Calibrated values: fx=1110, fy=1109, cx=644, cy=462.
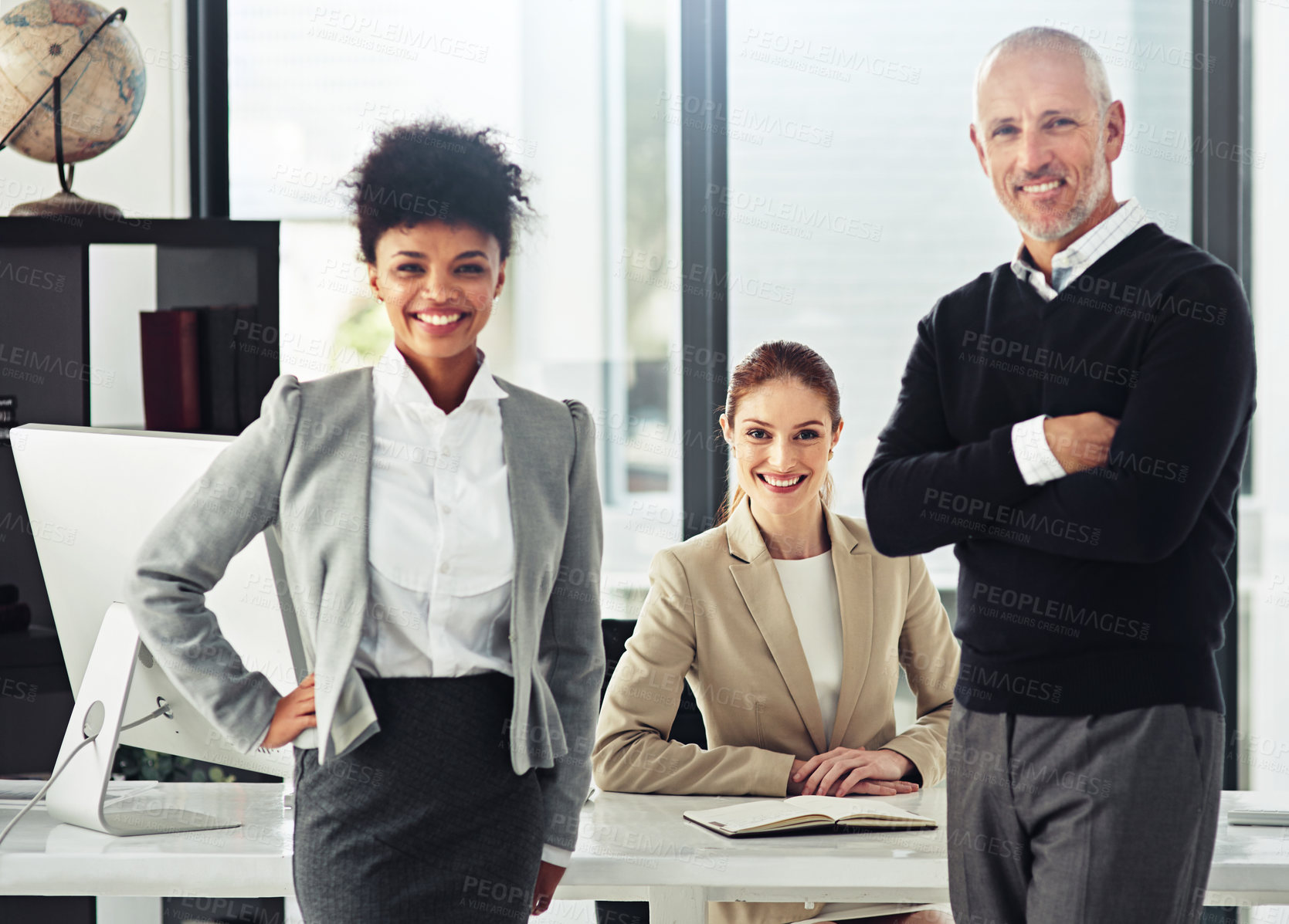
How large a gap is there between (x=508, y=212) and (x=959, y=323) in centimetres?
58

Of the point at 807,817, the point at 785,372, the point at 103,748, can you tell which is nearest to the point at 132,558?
the point at 103,748

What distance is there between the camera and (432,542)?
1245mm

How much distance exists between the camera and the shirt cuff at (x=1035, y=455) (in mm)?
1245

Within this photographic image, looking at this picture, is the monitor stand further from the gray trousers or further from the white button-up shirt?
the gray trousers

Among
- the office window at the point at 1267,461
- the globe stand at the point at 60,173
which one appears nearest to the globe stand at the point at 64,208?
the globe stand at the point at 60,173

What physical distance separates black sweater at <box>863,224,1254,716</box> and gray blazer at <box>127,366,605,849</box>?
47cm

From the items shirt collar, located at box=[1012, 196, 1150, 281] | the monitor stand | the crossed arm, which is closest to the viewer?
the crossed arm

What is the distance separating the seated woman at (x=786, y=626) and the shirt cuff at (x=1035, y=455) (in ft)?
2.66

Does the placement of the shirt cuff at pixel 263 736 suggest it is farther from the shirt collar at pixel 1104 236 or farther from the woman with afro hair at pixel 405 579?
the shirt collar at pixel 1104 236

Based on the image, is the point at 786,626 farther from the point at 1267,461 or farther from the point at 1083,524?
the point at 1267,461

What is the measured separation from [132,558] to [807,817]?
974 millimetres

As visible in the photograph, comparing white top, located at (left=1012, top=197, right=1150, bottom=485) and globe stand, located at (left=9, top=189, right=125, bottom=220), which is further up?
globe stand, located at (left=9, top=189, right=125, bottom=220)

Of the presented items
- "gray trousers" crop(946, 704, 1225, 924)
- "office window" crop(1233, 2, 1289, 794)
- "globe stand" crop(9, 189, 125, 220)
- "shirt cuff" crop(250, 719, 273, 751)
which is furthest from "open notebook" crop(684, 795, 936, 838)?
"office window" crop(1233, 2, 1289, 794)

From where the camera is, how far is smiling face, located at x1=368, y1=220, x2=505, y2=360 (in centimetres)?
125
